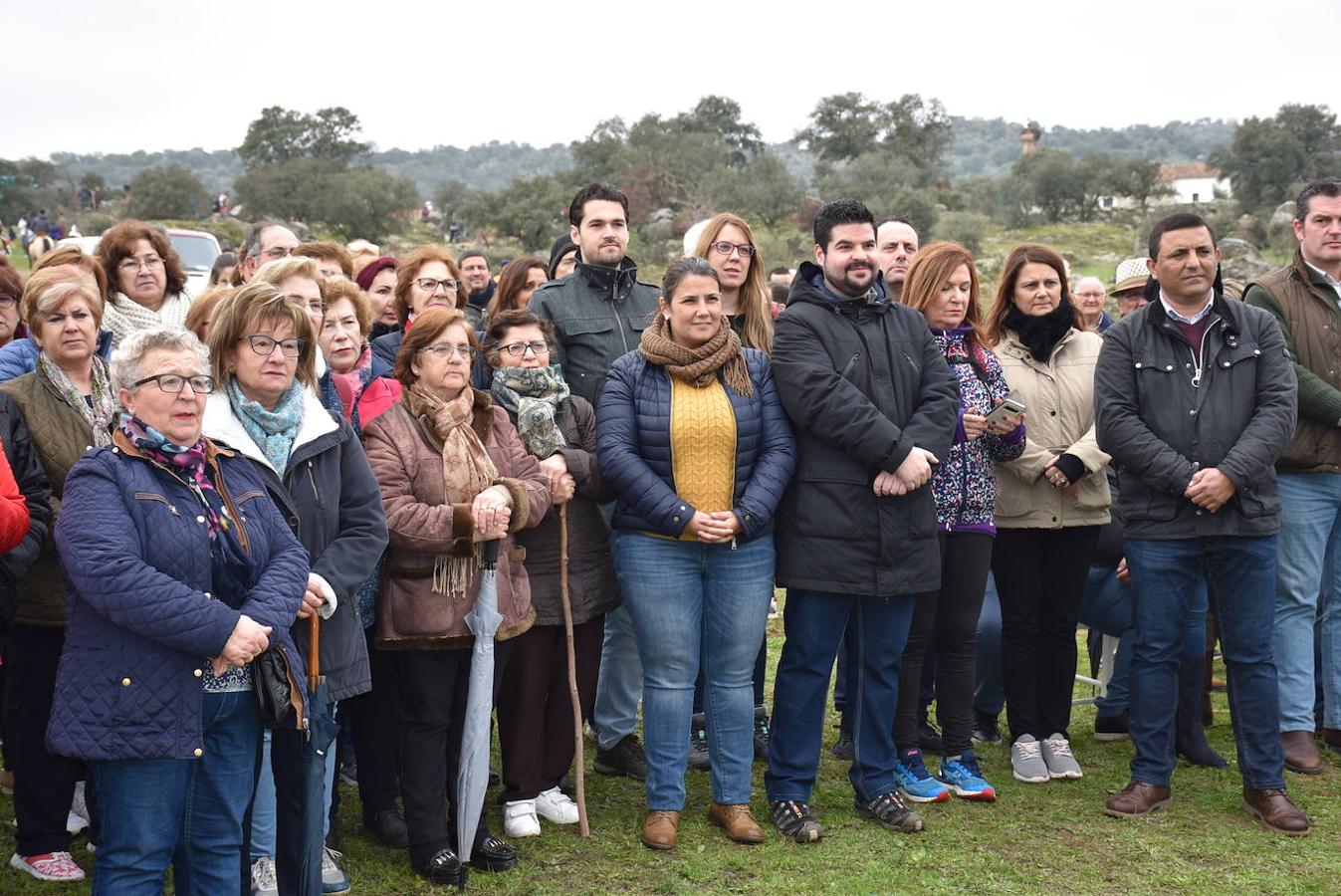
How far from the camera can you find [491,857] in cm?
434

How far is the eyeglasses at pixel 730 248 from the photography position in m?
5.35

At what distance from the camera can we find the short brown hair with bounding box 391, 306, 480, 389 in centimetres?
440

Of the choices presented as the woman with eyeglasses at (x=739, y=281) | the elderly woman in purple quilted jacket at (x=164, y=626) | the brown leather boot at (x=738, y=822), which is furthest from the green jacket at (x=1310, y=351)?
the elderly woman in purple quilted jacket at (x=164, y=626)

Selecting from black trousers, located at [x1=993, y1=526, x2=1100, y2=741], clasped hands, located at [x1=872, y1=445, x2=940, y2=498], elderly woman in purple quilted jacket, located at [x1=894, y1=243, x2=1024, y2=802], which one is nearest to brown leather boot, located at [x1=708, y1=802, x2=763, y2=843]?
elderly woman in purple quilted jacket, located at [x1=894, y1=243, x2=1024, y2=802]

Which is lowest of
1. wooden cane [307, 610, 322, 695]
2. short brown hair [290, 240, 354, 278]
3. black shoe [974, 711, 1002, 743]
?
black shoe [974, 711, 1002, 743]

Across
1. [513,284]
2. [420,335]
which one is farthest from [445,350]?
[513,284]

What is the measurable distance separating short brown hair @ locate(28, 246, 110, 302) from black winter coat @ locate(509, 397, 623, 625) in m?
1.75

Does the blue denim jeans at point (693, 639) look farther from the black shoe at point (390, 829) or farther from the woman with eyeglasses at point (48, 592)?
the woman with eyeglasses at point (48, 592)

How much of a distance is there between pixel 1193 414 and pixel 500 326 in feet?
9.34

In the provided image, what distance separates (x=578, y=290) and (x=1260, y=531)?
3019mm

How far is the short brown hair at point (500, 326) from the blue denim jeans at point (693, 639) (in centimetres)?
89

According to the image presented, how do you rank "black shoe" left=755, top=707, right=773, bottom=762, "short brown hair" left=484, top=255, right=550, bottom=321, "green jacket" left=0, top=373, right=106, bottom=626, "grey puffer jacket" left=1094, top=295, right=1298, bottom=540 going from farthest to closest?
1. "short brown hair" left=484, top=255, right=550, bottom=321
2. "black shoe" left=755, top=707, right=773, bottom=762
3. "grey puffer jacket" left=1094, top=295, right=1298, bottom=540
4. "green jacket" left=0, top=373, right=106, bottom=626

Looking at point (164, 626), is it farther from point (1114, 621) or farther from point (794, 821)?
point (1114, 621)

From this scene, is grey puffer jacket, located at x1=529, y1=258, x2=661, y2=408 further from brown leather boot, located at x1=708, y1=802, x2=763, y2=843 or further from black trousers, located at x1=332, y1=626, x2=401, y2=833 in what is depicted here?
brown leather boot, located at x1=708, y1=802, x2=763, y2=843
